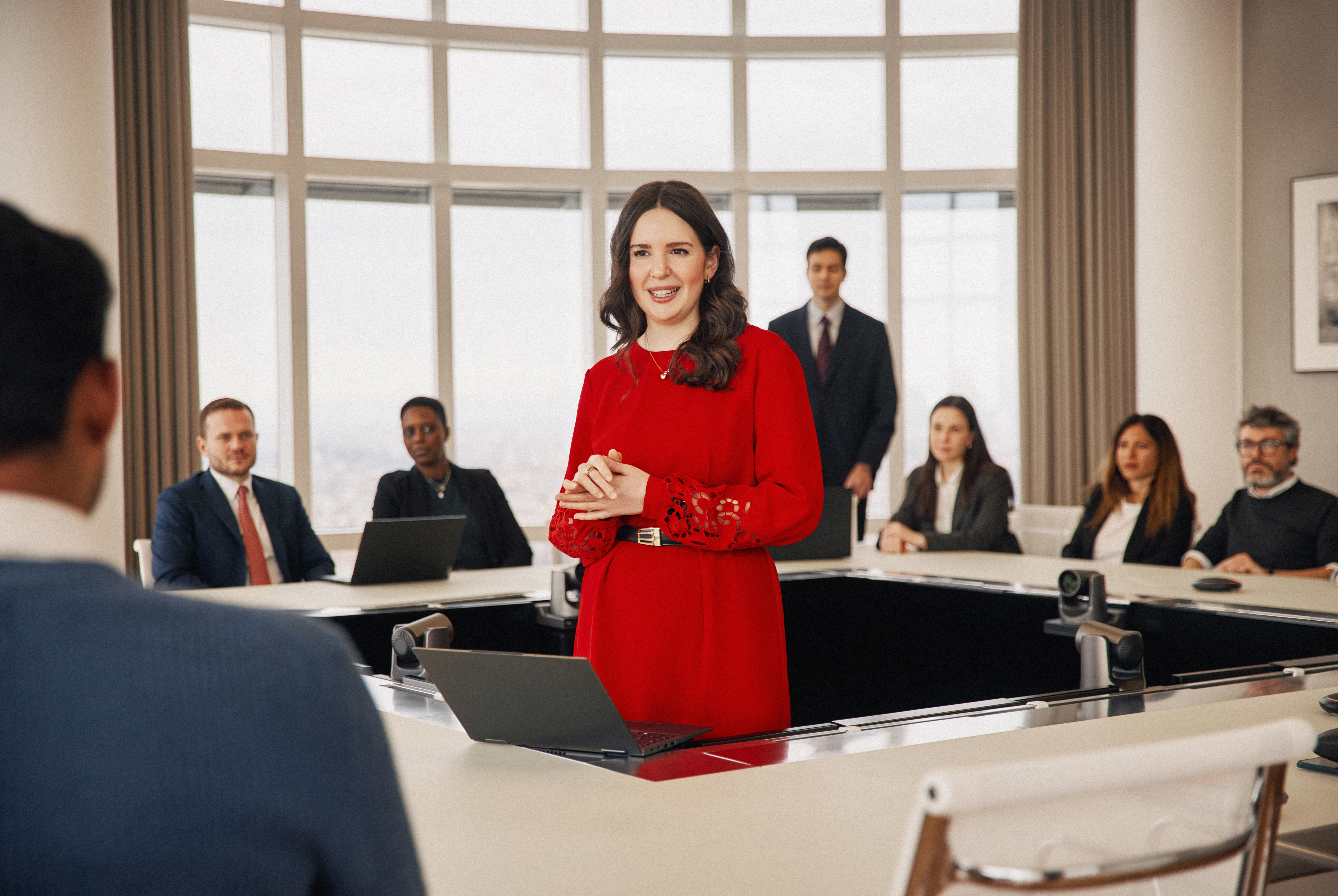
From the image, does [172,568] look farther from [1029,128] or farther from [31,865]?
[1029,128]

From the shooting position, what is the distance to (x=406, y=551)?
351 centimetres

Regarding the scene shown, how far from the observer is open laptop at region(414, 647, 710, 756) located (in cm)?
146

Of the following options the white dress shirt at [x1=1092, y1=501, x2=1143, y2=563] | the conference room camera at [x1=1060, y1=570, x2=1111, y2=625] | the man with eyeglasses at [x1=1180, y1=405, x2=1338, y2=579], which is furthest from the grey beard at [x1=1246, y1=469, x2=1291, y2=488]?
the conference room camera at [x1=1060, y1=570, x2=1111, y2=625]

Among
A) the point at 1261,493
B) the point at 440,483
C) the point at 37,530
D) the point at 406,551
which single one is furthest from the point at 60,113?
the point at 37,530

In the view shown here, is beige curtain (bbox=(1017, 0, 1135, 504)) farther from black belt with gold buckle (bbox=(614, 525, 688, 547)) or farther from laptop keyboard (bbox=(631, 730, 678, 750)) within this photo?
laptop keyboard (bbox=(631, 730, 678, 750))

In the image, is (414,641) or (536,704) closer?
(536,704)

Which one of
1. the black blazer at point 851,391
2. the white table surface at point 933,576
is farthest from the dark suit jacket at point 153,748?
the black blazer at point 851,391

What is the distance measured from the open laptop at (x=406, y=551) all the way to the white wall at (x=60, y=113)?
1.85 m

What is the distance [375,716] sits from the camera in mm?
626

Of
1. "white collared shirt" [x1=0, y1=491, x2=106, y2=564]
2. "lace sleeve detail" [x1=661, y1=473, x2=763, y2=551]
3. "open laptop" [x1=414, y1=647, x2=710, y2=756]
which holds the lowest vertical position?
"open laptop" [x1=414, y1=647, x2=710, y2=756]

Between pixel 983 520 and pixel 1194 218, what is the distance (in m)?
2.51

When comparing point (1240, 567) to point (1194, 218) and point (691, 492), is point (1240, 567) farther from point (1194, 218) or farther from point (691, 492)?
point (1194, 218)

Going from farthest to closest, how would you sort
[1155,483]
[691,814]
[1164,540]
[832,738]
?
1. [1155,483]
2. [1164,540]
3. [832,738]
4. [691,814]

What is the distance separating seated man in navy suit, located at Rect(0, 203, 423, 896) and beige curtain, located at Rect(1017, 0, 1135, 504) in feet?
23.5
